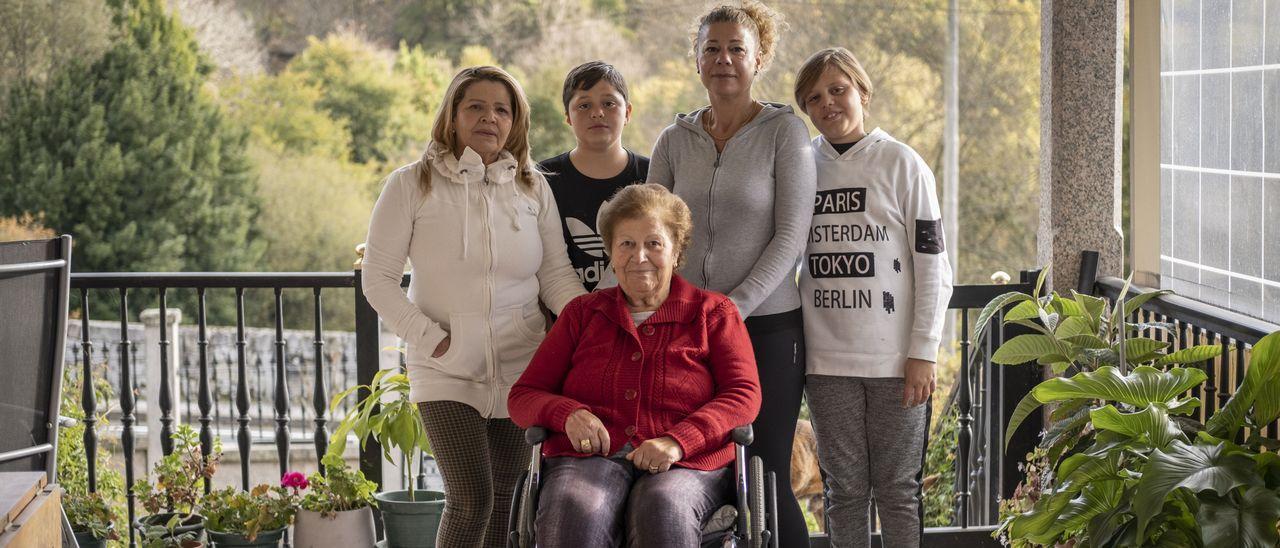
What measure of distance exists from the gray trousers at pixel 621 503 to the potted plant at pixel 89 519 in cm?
157

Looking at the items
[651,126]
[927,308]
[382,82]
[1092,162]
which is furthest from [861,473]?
[382,82]

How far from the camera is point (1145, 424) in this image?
2.38 meters

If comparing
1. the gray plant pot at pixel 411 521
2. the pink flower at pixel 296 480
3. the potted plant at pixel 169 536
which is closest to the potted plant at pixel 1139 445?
the gray plant pot at pixel 411 521

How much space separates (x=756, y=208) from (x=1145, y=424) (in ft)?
3.08

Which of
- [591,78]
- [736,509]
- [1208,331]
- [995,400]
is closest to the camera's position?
[736,509]

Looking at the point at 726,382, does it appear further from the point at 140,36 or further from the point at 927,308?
the point at 140,36

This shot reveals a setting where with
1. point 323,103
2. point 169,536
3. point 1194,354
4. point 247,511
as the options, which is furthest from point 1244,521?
point 323,103

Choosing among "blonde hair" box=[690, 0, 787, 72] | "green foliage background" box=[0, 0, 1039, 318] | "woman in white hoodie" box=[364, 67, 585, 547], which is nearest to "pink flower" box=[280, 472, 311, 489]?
"woman in white hoodie" box=[364, 67, 585, 547]

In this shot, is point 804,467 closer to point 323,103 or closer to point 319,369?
point 319,369

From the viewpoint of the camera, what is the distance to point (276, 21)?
67.6 feet

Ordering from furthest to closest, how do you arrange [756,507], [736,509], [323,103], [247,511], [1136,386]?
[323,103] < [247,511] < [1136,386] < [736,509] < [756,507]

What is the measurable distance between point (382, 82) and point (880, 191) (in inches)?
742

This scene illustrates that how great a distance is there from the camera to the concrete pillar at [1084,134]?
3453mm

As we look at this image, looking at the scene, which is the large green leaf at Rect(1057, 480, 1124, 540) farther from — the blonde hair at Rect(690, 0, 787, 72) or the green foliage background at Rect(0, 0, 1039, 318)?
the green foliage background at Rect(0, 0, 1039, 318)
